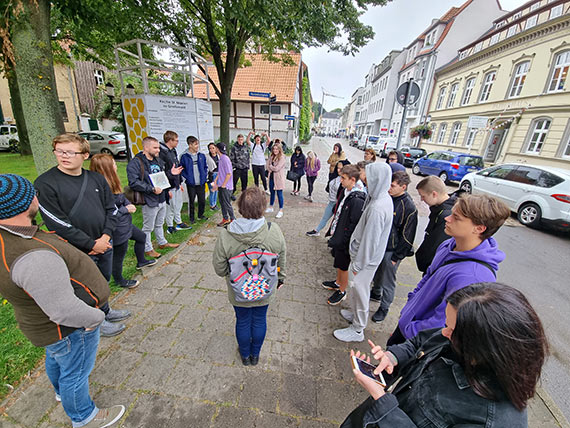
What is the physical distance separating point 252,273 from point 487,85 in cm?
2660

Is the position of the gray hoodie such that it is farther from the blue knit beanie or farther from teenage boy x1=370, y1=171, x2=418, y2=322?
the blue knit beanie

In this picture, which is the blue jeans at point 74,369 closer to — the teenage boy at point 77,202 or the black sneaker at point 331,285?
the teenage boy at point 77,202

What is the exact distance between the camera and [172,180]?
15.3 feet

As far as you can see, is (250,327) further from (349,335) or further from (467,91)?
(467,91)

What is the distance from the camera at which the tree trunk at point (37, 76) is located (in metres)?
3.41

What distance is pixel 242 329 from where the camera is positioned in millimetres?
2234

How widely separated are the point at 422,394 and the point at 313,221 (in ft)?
18.3

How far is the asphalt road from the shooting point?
265cm

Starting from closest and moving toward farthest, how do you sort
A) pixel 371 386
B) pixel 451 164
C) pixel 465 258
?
pixel 371 386 < pixel 465 258 < pixel 451 164

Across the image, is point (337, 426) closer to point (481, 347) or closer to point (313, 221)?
point (481, 347)

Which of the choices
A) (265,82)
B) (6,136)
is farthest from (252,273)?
(265,82)

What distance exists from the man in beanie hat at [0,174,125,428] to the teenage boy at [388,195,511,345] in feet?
6.96

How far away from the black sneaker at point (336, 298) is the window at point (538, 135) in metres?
19.6

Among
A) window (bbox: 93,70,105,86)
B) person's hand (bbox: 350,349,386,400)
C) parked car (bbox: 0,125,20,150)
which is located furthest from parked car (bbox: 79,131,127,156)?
person's hand (bbox: 350,349,386,400)
